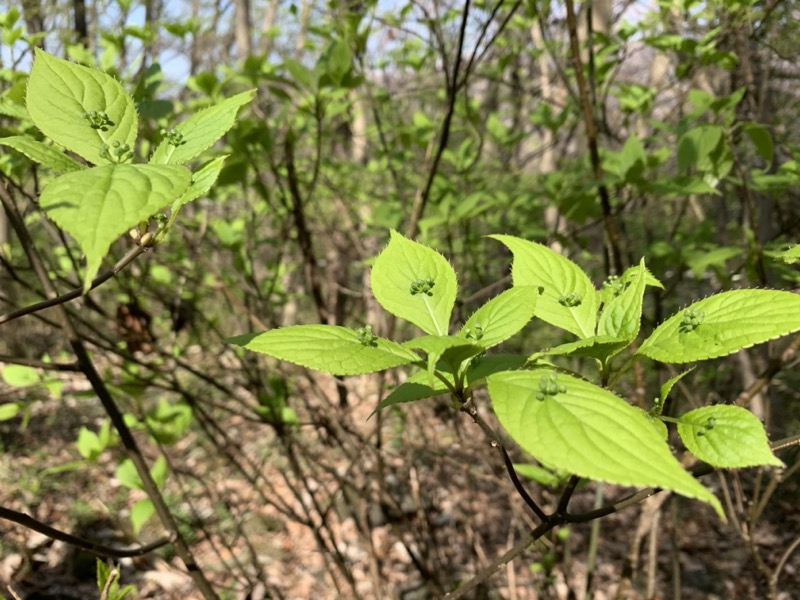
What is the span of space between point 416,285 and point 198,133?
33cm

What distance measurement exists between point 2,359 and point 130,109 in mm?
547

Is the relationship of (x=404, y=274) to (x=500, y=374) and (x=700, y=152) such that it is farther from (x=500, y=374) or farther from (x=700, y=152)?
(x=700, y=152)

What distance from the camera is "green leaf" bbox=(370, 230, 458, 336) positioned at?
70cm

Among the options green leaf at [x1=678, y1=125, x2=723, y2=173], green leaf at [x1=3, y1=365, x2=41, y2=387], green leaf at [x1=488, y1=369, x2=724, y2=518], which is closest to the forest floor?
green leaf at [x1=3, y1=365, x2=41, y2=387]

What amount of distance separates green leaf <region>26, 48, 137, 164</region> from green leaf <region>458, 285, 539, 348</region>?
464mm

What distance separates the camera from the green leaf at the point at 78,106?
0.64 meters

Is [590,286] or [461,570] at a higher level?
[590,286]

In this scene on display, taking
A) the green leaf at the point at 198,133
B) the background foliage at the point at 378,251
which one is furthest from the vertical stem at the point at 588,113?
the green leaf at the point at 198,133

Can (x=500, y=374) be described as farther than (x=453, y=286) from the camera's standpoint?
No

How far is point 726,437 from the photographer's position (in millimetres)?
610

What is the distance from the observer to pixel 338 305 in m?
6.08

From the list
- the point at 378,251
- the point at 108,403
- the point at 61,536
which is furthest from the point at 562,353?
the point at 378,251

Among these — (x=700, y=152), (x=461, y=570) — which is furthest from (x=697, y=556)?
(x=700, y=152)

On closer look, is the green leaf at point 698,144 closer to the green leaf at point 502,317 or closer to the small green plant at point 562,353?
the small green plant at point 562,353
